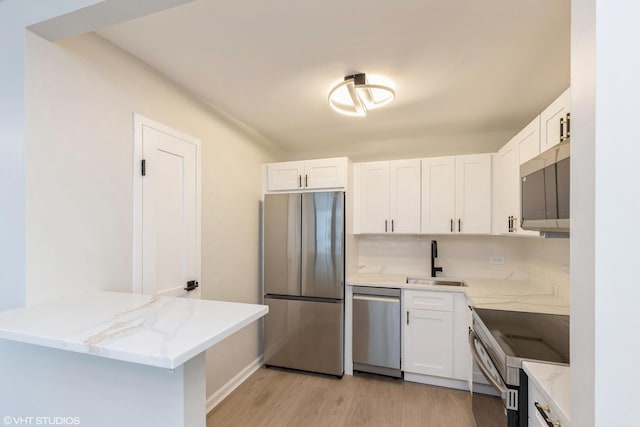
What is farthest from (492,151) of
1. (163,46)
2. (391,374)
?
(163,46)

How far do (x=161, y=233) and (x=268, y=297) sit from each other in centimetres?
139

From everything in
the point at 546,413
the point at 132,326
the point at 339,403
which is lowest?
the point at 339,403

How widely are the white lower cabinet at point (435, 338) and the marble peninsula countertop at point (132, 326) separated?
197 centimetres

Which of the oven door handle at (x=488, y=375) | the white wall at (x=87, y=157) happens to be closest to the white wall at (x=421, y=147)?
the white wall at (x=87, y=157)

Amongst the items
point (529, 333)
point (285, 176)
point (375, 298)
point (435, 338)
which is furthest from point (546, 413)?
point (285, 176)

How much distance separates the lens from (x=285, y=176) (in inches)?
119

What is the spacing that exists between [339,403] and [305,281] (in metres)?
1.06

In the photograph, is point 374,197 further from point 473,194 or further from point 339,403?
point 339,403

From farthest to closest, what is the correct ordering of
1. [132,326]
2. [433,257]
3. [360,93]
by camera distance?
[433,257] < [360,93] < [132,326]

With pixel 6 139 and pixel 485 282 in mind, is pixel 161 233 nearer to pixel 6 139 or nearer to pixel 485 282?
pixel 6 139

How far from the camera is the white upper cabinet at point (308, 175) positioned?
A: 2859 mm

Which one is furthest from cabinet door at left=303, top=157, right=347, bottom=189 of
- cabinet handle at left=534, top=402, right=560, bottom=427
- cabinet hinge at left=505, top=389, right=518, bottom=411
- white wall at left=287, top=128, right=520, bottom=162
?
cabinet handle at left=534, top=402, right=560, bottom=427

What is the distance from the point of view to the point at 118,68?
1646 mm

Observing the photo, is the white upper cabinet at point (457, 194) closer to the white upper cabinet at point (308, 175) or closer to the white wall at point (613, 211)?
the white upper cabinet at point (308, 175)
